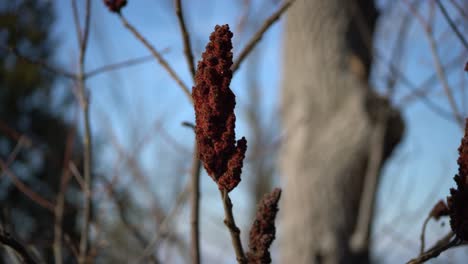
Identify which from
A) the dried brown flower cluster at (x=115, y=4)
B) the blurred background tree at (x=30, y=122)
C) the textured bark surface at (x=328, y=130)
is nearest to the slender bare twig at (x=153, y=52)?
the dried brown flower cluster at (x=115, y=4)

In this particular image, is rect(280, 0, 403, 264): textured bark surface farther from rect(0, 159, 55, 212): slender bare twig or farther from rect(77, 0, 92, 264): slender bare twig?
rect(77, 0, 92, 264): slender bare twig

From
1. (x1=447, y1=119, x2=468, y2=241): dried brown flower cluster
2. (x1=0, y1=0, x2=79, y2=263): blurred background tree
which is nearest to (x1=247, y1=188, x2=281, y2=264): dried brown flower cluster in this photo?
(x1=447, y1=119, x2=468, y2=241): dried brown flower cluster

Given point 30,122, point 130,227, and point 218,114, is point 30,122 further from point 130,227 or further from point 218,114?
point 218,114

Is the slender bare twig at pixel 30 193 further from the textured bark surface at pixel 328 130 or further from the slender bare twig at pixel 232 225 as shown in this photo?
the textured bark surface at pixel 328 130

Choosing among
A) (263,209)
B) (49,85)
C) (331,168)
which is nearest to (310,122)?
(331,168)

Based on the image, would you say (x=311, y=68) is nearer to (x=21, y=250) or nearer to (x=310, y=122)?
(x=310, y=122)

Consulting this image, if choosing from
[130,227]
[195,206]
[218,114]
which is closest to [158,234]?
[130,227]

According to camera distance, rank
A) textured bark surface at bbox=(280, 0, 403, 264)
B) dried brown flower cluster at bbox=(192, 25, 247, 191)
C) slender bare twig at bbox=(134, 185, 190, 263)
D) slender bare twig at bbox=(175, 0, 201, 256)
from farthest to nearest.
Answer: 1. textured bark surface at bbox=(280, 0, 403, 264)
2. slender bare twig at bbox=(134, 185, 190, 263)
3. slender bare twig at bbox=(175, 0, 201, 256)
4. dried brown flower cluster at bbox=(192, 25, 247, 191)

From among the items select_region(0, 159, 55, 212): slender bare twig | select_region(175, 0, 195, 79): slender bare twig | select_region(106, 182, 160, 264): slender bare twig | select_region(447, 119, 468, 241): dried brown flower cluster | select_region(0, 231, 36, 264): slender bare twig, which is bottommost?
select_region(447, 119, 468, 241): dried brown flower cluster
